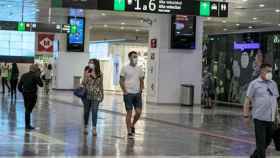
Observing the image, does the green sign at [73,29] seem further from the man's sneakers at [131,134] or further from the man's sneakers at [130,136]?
the man's sneakers at [130,136]

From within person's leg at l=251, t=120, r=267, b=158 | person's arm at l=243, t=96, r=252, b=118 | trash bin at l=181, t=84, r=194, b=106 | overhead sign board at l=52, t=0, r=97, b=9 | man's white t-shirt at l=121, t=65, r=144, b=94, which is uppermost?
overhead sign board at l=52, t=0, r=97, b=9

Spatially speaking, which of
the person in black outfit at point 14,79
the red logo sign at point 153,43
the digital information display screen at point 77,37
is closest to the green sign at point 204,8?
the red logo sign at point 153,43

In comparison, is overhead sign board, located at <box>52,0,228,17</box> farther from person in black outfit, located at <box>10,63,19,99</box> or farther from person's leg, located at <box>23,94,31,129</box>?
person in black outfit, located at <box>10,63,19,99</box>

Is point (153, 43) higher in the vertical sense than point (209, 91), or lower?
higher

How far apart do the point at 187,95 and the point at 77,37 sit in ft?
50.6

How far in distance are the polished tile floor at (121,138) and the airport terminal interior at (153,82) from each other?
0.02 m

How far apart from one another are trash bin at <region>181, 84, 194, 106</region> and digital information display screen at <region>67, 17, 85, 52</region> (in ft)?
45.2

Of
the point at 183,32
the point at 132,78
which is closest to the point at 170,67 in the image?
the point at 183,32

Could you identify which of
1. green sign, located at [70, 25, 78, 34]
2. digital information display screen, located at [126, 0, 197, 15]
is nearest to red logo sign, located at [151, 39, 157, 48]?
digital information display screen, located at [126, 0, 197, 15]

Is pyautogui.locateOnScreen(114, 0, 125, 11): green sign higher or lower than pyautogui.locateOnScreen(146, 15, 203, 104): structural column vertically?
higher

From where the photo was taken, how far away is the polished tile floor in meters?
11.9

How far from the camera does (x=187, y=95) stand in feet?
96.2

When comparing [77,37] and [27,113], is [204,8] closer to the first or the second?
[27,113]

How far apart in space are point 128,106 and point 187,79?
1572 centimetres
